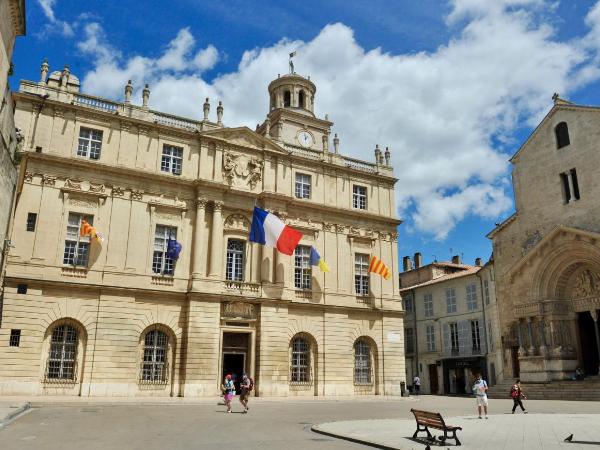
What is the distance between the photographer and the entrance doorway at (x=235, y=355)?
27672mm

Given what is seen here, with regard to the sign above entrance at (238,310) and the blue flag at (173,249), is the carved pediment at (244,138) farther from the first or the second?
the sign above entrance at (238,310)

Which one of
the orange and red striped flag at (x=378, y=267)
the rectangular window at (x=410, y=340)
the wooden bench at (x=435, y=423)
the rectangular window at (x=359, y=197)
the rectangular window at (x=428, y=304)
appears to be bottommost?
the wooden bench at (x=435, y=423)

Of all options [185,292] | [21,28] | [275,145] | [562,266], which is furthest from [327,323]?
[21,28]

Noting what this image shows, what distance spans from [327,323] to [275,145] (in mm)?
10834

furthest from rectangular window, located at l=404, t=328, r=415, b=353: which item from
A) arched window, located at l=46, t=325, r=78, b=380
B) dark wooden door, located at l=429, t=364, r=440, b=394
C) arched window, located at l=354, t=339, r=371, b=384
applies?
arched window, located at l=46, t=325, r=78, b=380

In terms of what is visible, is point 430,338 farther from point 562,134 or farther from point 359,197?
point 562,134

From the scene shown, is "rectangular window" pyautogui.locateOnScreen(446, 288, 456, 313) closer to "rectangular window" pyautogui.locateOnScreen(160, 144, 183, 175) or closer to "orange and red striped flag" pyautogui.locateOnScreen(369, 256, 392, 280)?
"orange and red striped flag" pyautogui.locateOnScreen(369, 256, 392, 280)

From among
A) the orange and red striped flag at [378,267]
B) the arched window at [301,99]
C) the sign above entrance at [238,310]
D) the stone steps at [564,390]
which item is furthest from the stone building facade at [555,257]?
the arched window at [301,99]

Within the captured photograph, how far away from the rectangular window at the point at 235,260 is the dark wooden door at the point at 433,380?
2193cm

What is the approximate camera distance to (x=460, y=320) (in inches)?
1592

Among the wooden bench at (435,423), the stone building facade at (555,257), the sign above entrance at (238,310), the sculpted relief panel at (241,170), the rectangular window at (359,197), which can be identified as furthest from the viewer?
the rectangular window at (359,197)

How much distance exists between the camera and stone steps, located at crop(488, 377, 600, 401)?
24750 mm

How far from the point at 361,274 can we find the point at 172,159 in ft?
43.3

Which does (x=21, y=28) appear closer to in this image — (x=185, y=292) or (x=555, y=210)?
(x=185, y=292)
